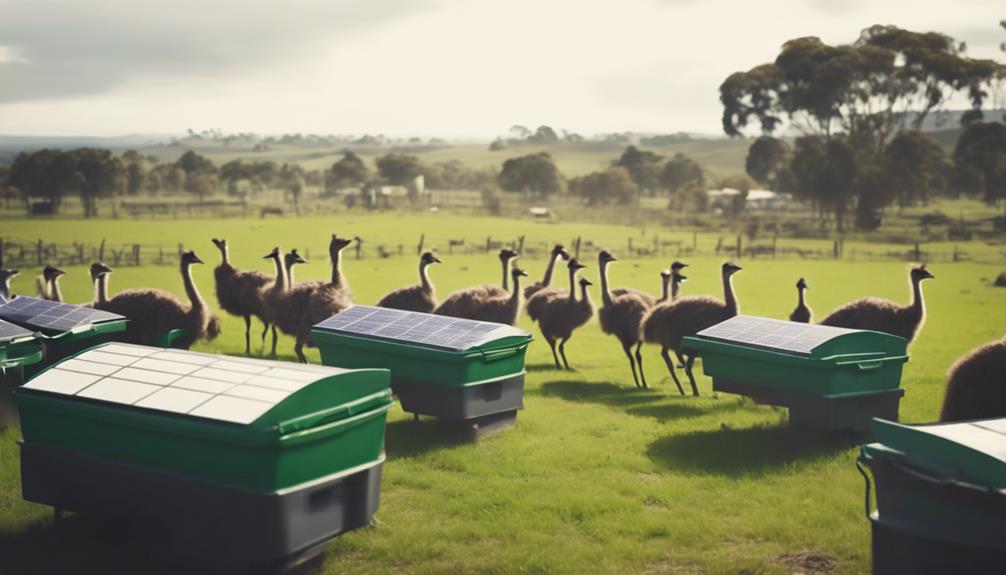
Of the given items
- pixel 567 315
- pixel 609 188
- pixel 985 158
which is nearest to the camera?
pixel 567 315

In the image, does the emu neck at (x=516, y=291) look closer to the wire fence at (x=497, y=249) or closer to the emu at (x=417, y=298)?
the emu at (x=417, y=298)

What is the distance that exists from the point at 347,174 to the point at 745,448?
118 m

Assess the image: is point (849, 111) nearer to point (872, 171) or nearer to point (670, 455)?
point (872, 171)

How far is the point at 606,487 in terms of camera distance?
10.9 metres

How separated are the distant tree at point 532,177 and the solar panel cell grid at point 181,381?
100848 mm

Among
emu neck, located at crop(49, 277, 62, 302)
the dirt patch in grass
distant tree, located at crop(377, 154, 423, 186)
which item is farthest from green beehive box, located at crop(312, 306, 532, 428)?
distant tree, located at crop(377, 154, 423, 186)

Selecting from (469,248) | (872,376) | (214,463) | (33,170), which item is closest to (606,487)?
(872,376)

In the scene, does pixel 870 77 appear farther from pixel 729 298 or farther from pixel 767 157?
pixel 729 298

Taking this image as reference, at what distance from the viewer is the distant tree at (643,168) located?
4621 inches

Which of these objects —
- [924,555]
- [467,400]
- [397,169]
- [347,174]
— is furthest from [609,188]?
[924,555]

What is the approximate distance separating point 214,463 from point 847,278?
3558cm

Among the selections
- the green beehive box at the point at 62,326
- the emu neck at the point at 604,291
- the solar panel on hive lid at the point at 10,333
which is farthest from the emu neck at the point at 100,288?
the emu neck at the point at 604,291

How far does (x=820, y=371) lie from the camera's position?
11711 mm

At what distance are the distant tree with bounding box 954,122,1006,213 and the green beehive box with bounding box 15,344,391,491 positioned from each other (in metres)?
62.8
